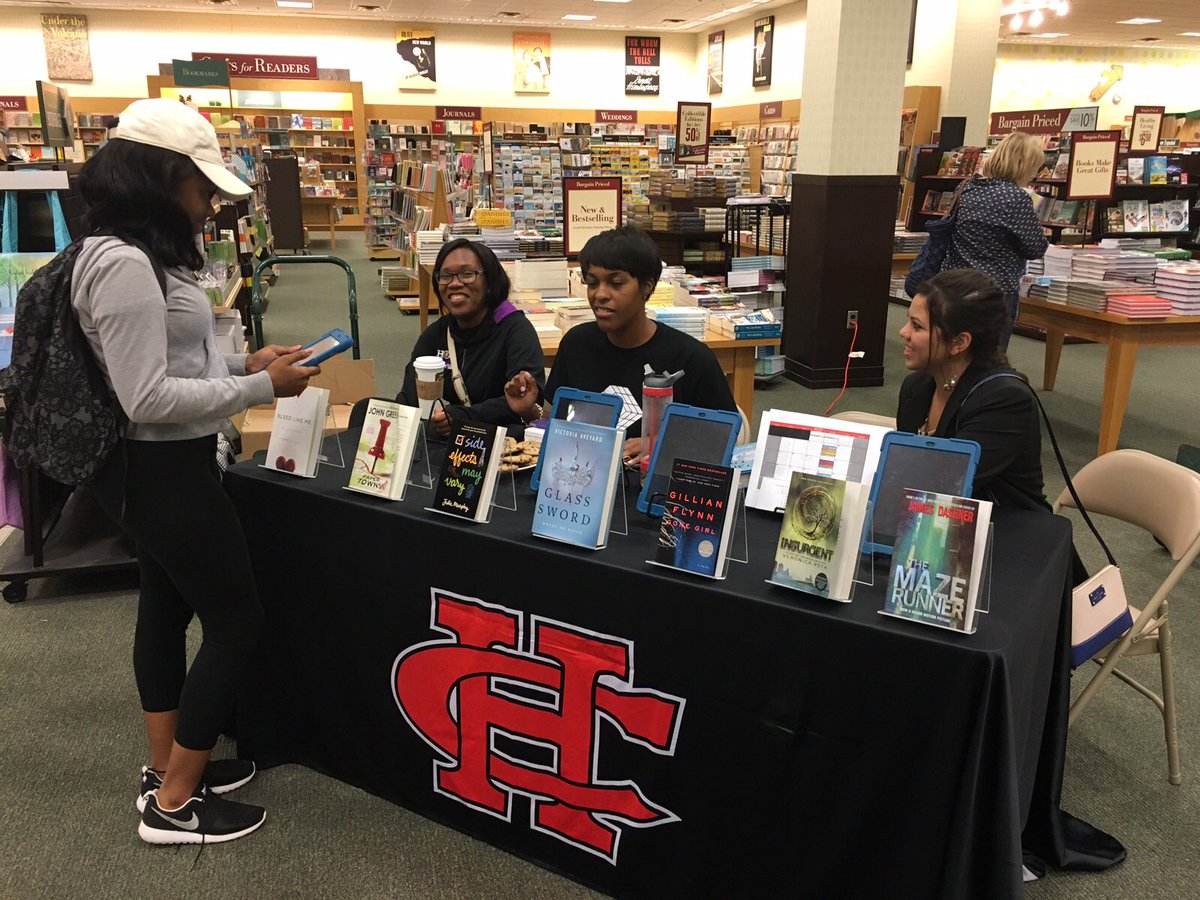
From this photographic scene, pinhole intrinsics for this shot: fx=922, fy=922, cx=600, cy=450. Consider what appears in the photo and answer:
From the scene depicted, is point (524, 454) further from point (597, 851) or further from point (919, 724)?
point (919, 724)

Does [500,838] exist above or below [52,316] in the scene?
below

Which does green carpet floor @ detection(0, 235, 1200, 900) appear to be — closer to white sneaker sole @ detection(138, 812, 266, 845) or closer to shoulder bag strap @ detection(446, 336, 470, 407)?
white sneaker sole @ detection(138, 812, 266, 845)

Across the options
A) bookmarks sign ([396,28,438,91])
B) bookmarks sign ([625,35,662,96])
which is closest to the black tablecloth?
bookmarks sign ([396,28,438,91])

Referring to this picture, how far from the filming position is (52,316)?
1637 mm

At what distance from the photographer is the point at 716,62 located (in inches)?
693

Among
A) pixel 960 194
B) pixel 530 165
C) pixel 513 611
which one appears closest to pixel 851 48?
pixel 960 194

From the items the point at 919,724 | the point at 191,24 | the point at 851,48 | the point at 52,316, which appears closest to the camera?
the point at 919,724

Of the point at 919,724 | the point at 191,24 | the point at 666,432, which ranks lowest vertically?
the point at 919,724

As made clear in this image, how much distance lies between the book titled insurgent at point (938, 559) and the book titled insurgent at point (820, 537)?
2.8 inches

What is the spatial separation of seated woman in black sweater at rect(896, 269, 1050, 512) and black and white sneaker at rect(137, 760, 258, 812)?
1.81 metres

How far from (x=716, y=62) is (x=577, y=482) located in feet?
58.1

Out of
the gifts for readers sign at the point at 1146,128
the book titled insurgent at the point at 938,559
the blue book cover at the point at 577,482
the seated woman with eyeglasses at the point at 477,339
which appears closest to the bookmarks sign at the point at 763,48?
the gifts for readers sign at the point at 1146,128

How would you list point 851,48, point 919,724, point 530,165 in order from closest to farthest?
point 919,724, point 851,48, point 530,165

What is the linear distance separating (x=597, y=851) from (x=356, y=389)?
92.2 inches
